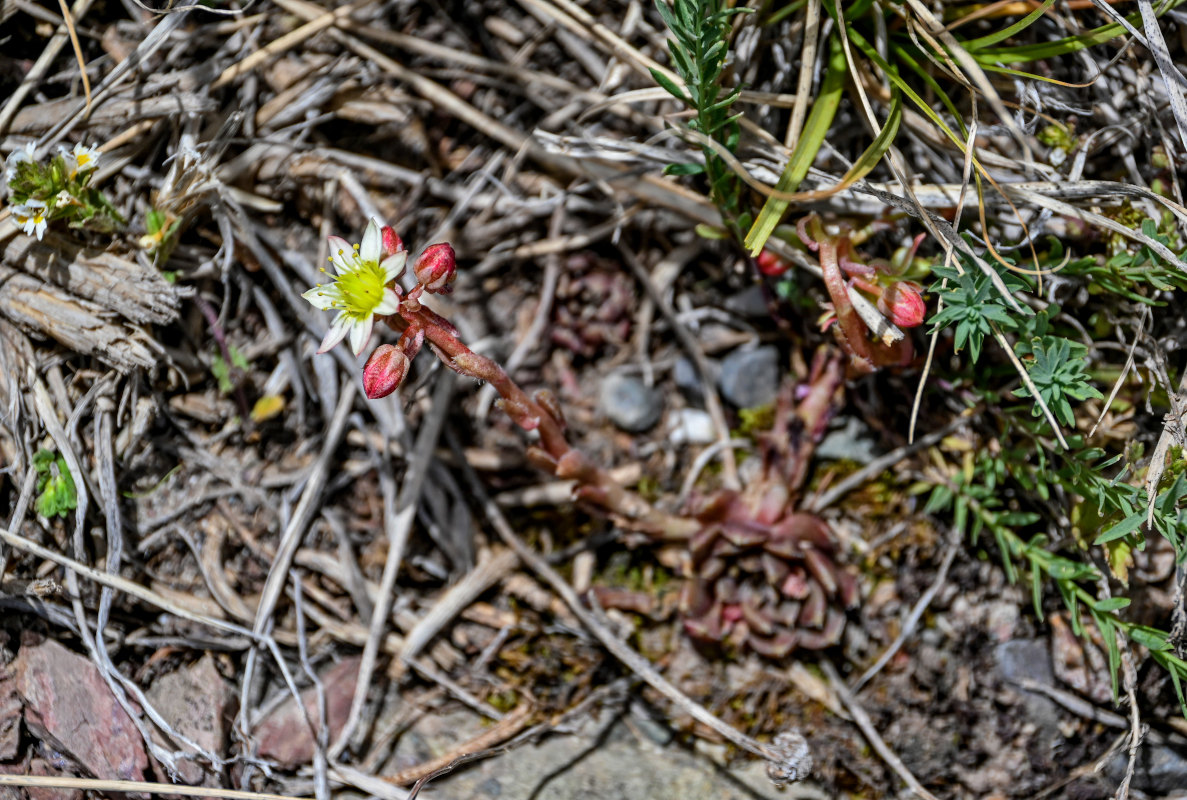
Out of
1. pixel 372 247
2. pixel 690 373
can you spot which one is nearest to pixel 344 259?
pixel 372 247

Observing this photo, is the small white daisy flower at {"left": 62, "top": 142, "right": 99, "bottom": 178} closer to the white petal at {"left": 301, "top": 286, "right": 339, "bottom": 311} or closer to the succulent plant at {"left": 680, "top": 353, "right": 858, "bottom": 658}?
the white petal at {"left": 301, "top": 286, "right": 339, "bottom": 311}

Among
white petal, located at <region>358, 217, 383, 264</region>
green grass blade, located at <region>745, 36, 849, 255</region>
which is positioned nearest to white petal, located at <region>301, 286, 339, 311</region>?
white petal, located at <region>358, 217, 383, 264</region>

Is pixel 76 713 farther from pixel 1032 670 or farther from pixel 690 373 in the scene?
pixel 1032 670

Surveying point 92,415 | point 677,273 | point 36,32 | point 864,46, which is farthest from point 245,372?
point 864,46

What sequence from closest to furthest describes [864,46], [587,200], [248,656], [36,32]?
[864,46], [248,656], [36,32], [587,200]

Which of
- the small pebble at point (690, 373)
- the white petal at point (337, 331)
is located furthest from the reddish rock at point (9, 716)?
the small pebble at point (690, 373)

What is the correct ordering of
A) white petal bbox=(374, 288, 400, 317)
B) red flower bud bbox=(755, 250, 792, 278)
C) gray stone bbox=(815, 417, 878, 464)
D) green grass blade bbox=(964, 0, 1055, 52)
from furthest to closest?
gray stone bbox=(815, 417, 878, 464) → red flower bud bbox=(755, 250, 792, 278) → green grass blade bbox=(964, 0, 1055, 52) → white petal bbox=(374, 288, 400, 317)

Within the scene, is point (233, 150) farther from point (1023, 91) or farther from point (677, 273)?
point (1023, 91)
